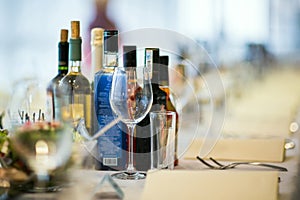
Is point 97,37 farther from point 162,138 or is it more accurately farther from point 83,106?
point 162,138

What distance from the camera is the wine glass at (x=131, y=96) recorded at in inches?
41.6

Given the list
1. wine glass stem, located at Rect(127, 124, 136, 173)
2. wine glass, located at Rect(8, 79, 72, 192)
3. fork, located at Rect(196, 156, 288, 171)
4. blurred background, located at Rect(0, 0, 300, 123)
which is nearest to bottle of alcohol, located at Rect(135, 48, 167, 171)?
wine glass stem, located at Rect(127, 124, 136, 173)

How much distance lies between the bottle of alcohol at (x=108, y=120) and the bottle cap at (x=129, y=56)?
4cm

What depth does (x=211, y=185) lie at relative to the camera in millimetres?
863

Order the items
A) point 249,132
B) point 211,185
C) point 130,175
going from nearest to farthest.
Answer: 1. point 211,185
2. point 130,175
3. point 249,132

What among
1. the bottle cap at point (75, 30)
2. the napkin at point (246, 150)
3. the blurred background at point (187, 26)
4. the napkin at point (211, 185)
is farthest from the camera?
the blurred background at point (187, 26)

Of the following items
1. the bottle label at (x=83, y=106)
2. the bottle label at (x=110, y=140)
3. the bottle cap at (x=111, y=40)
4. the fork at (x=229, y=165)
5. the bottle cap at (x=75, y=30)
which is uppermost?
the bottle cap at (x=75, y=30)

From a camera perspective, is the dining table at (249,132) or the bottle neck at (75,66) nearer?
the dining table at (249,132)

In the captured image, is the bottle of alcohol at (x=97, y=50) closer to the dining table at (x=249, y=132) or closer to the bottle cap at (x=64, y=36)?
the bottle cap at (x=64, y=36)

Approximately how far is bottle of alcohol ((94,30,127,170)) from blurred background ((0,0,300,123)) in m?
1.72

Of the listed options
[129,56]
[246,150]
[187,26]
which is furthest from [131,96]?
[187,26]

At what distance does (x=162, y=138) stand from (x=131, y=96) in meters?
0.10

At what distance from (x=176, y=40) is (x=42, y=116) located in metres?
1.98

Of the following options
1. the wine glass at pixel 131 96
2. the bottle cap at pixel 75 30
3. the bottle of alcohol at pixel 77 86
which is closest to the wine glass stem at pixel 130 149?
the wine glass at pixel 131 96
